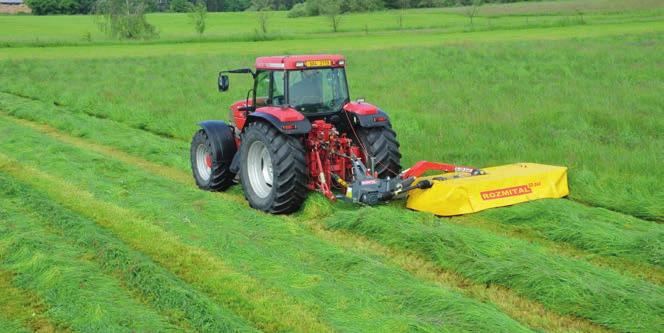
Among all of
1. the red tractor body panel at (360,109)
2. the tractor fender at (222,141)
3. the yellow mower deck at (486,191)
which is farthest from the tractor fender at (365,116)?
the tractor fender at (222,141)

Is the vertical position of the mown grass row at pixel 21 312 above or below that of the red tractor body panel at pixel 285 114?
below

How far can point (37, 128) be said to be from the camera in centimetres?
1525

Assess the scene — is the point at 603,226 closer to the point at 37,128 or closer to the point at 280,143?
the point at 280,143

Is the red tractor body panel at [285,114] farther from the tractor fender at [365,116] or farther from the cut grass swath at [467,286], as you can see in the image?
the cut grass swath at [467,286]

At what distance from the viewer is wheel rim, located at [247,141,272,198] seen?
8.43 meters

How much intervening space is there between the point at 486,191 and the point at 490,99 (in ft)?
28.8

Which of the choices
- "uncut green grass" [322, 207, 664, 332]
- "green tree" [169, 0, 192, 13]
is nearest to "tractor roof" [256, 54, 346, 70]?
"uncut green grass" [322, 207, 664, 332]

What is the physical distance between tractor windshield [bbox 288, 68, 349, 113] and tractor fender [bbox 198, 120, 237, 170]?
131 centimetres

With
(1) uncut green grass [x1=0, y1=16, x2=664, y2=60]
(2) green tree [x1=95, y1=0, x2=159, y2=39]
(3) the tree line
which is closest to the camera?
(1) uncut green grass [x1=0, y1=16, x2=664, y2=60]

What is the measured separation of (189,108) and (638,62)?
1418cm

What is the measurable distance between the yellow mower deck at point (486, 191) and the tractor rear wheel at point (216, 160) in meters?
2.66

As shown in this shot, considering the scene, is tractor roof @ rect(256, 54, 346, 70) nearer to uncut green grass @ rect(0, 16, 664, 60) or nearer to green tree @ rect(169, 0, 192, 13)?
uncut green grass @ rect(0, 16, 664, 60)

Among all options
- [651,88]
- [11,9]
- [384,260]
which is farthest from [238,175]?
[11,9]

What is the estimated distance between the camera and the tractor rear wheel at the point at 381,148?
8.27 metres
